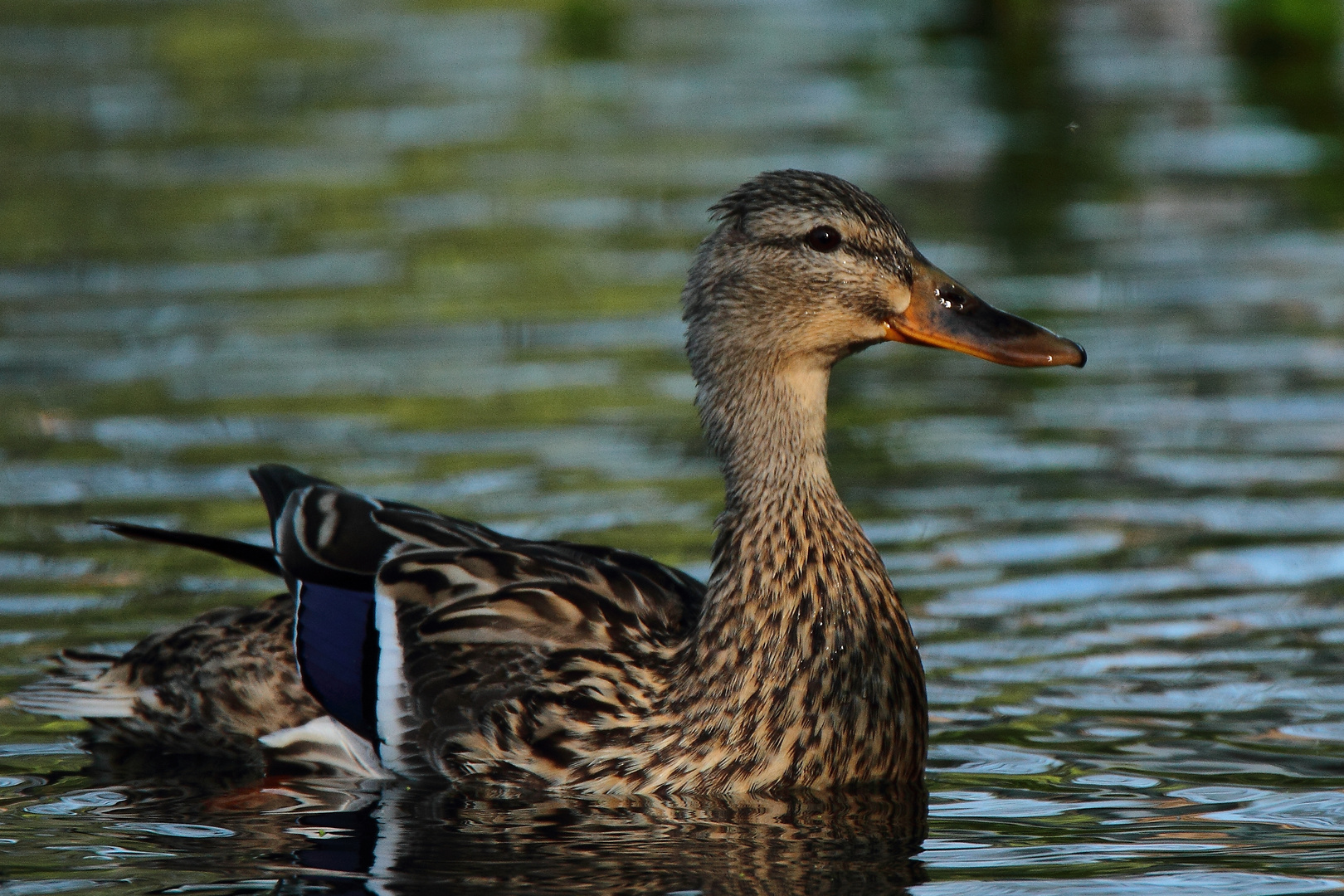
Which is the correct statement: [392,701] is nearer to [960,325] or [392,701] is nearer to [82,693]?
[82,693]

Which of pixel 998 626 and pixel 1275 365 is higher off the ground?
pixel 1275 365

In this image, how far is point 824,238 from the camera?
7172mm

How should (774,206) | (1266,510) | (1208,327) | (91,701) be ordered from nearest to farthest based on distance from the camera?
(774,206), (91,701), (1266,510), (1208,327)

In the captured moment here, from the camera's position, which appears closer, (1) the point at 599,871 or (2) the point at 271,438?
(1) the point at 599,871

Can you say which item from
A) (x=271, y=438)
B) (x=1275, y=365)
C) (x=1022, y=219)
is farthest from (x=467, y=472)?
(x=1022, y=219)

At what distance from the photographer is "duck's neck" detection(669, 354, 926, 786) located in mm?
6906

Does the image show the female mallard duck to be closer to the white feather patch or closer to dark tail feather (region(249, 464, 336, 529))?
the white feather patch

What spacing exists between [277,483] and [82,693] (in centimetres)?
91

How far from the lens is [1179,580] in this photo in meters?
8.91

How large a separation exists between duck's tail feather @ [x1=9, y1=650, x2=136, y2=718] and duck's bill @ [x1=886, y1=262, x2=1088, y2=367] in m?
2.74

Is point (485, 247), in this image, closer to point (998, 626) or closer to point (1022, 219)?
point (1022, 219)

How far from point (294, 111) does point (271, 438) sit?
9.39 meters

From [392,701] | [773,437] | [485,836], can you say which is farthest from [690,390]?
[485,836]

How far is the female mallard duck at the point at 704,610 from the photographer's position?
6.93 meters
